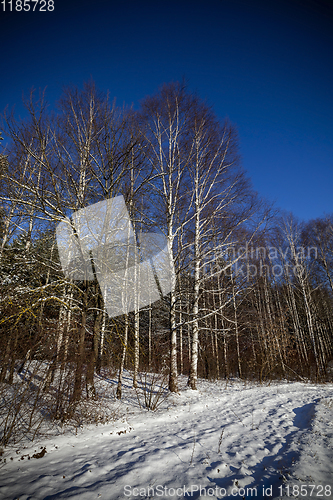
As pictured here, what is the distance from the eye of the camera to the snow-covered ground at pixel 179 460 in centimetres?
228

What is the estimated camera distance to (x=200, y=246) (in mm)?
7902

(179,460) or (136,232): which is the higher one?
(136,232)

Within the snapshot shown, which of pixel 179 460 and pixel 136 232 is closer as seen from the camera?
pixel 179 460

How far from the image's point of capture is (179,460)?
9.69 ft

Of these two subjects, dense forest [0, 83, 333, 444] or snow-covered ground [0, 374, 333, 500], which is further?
dense forest [0, 83, 333, 444]

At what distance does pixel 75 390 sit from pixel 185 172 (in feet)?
25.2

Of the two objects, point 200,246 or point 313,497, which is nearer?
point 313,497

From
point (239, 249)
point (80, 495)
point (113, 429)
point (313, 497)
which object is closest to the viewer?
point (313, 497)

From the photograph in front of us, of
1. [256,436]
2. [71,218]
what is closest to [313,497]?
[256,436]

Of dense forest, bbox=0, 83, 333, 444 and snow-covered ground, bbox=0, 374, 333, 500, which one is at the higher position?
dense forest, bbox=0, 83, 333, 444

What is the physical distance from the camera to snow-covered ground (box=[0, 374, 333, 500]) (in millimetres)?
2277

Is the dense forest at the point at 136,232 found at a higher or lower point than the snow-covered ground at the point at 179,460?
higher

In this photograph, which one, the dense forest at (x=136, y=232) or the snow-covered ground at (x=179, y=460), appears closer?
the snow-covered ground at (x=179, y=460)

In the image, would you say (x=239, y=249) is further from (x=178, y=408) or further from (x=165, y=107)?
(x=165, y=107)
